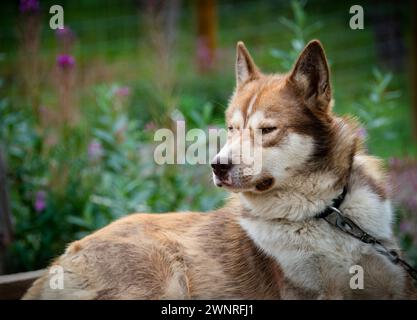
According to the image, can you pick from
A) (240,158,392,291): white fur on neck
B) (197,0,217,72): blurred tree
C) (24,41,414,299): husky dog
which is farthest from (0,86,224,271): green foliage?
(197,0,217,72): blurred tree

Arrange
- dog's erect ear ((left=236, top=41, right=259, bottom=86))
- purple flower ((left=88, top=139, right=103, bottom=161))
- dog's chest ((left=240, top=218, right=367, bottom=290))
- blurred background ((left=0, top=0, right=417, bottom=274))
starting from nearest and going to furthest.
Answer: dog's chest ((left=240, top=218, right=367, bottom=290)) < dog's erect ear ((left=236, top=41, right=259, bottom=86)) < blurred background ((left=0, top=0, right=417, bottom=274)) < purple flower ((left=88, top=139, right=103, bottom=161))

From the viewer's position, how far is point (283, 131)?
11.3ft

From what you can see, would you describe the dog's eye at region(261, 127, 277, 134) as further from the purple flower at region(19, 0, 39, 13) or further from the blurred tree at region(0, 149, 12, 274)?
the purple flower at region(19, 0, 39, 13)

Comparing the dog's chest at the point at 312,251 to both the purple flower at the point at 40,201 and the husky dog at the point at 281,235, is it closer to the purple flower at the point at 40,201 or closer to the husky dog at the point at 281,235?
the husky dog at the point at 281,235

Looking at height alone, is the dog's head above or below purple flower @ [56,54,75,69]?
below

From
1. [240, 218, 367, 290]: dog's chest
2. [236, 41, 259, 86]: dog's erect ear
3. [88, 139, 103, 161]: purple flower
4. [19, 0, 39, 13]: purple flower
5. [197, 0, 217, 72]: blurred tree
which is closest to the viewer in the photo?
[240, 218, 367, 290]: dog's chest

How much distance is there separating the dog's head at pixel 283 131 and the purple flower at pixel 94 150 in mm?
2120

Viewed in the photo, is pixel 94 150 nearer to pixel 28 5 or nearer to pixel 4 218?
pixel 4 218

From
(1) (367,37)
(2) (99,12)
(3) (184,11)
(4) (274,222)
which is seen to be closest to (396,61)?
(1) (367,37)

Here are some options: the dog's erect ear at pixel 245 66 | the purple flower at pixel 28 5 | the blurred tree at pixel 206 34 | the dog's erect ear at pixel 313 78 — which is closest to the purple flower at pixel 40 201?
the purple flower at pixel 28 5

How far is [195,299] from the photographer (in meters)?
3.57

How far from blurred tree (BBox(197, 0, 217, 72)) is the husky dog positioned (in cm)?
640

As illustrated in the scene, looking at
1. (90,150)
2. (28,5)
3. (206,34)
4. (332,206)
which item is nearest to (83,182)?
(90,150)

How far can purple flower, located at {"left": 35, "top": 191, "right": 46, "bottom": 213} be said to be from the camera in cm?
512
